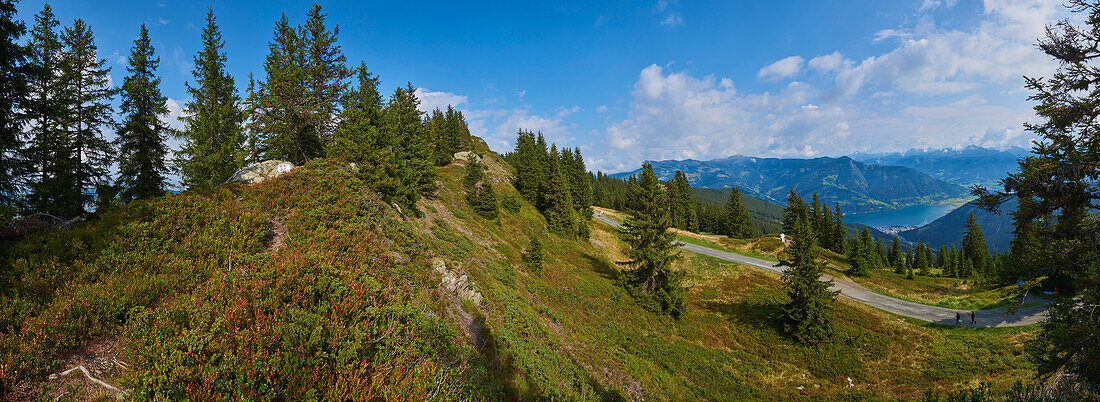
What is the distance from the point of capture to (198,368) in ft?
16.6

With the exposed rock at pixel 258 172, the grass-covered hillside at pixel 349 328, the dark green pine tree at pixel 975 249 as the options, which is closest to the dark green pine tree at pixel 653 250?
the grass-covered hillside at pixel 349 328

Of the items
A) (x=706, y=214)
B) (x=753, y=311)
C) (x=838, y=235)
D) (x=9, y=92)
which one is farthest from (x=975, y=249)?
(x=9, y=92)

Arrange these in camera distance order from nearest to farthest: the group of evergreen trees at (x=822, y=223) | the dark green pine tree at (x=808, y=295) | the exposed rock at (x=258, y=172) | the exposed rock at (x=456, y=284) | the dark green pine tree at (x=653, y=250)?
1. the exposed rock at (x=456, y=284)
2. the exposed rock at (x=258, y=172)
3. the dark green pine tree at (x=808, y=295)
4. the dark green pine tree at (x=653, y=250)
5. the group of evergreen trees at (x=822, y=223)

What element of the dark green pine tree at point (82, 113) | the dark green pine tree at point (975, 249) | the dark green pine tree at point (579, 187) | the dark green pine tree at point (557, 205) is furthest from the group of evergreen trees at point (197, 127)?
the dark green pine tree at point (975, 249)

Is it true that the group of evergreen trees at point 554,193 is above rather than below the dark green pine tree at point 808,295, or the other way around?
above

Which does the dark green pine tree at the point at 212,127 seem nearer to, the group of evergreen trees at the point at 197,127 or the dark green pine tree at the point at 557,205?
the group of evergreen trees at the point at 197,127

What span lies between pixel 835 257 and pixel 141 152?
7807 centimetres

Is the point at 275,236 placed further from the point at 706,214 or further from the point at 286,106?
the point at 706,214

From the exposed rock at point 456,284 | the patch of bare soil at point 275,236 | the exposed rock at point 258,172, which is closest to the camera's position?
the patch of bare soil at point 275,236

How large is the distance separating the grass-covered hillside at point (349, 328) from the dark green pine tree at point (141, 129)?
49.1ft

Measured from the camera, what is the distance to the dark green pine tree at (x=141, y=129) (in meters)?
21.2

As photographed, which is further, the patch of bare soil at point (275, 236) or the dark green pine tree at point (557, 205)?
the dark green pine tree at point (557, 205)

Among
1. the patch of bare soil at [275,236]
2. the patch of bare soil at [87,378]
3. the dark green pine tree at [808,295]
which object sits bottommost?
the dark green pine tree at [808,295]

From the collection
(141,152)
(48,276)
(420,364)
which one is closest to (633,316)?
(420,364)
